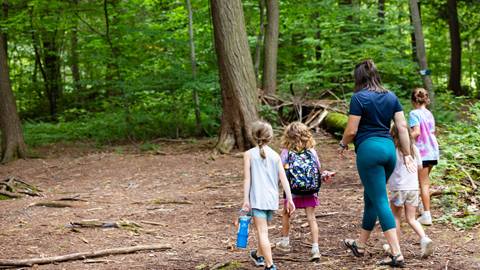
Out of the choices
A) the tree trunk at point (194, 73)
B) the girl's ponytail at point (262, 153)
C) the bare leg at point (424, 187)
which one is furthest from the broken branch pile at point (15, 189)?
the bare leg at point (424, 187)

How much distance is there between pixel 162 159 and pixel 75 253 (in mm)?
6825

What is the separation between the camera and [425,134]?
21.5 ft

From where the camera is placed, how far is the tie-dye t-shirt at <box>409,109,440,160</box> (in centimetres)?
648

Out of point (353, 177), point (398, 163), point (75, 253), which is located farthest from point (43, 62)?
point (398, 163)

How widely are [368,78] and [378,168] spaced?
84cm

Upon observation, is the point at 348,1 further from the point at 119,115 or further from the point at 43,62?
the point at 43,62

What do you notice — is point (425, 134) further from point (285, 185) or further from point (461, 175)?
point (285, 185)

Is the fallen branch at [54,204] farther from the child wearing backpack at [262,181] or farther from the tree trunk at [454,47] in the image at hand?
the tree trunk at [454,47]

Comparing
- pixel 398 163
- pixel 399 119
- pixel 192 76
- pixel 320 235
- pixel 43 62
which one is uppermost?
pixel 43 62

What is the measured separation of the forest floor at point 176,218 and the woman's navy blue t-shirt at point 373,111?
129 centimetres

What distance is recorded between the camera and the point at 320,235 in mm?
6363

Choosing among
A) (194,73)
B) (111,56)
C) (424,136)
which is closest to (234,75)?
(194,73)

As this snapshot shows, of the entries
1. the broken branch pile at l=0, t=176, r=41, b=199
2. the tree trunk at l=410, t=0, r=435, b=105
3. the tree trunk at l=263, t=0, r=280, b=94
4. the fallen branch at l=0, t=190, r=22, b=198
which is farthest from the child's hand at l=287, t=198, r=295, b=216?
the tree trunk at l=263, t=0, r=280, b=94

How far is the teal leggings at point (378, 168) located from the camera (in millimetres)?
4914
